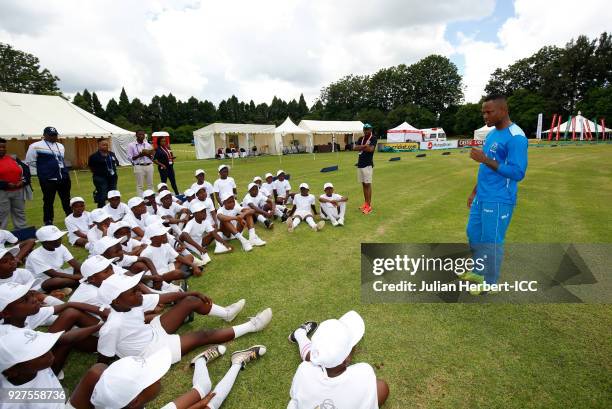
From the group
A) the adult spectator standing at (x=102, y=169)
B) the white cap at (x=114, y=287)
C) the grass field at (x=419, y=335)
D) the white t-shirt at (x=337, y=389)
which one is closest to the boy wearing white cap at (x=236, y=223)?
the grass field at (x=419, y=335)

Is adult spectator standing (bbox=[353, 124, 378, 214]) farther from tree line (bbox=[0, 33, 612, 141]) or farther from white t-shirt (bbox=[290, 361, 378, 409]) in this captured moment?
tree line (bbox=[0, 33, 612, 141])

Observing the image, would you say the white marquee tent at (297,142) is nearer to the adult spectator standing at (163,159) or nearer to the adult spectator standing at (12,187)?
the adult spectator standing at (163,159)

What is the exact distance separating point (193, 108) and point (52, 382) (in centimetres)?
9255

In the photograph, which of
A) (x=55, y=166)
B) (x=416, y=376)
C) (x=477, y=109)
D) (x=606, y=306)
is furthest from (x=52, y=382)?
(x=477, y=109)

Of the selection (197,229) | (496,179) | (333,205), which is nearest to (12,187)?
(197,229)

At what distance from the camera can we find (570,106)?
2395 inches

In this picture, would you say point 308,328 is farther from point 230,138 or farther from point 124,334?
point 230,138

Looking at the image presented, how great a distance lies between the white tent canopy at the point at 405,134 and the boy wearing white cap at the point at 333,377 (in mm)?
43992

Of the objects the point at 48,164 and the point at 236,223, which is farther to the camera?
the point at 48,164

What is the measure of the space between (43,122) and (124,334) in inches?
786

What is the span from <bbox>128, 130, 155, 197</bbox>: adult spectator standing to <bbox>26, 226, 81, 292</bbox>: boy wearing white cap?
17.6 ft

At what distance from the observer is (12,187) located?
7027mm

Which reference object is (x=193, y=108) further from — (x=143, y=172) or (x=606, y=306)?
(x=606, y=306)

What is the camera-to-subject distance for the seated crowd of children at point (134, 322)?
1.95 metres
